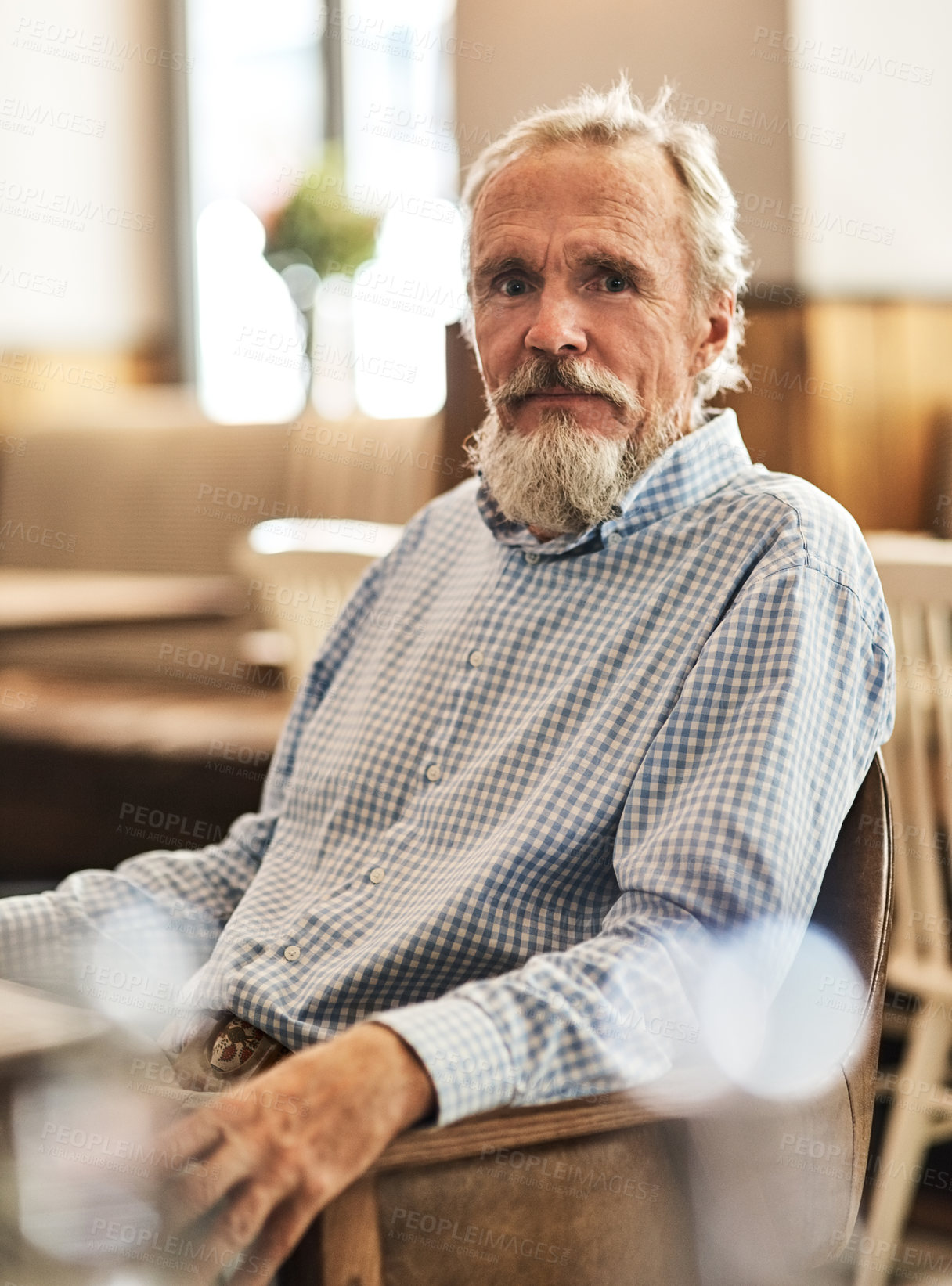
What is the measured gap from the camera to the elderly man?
81cm

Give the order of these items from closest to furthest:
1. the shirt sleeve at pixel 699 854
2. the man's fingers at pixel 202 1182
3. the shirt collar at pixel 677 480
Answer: the man's fingers at pixel 202 1182
the shirt sleeve at pixel 699 854
the shirt collar at pixel 677 480

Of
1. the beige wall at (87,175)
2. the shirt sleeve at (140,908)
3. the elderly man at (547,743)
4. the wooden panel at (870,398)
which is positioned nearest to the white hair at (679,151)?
the elderly man at (547,743)

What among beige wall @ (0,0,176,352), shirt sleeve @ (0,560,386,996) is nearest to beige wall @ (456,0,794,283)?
shirt sleeve @ (0,560,386,996)

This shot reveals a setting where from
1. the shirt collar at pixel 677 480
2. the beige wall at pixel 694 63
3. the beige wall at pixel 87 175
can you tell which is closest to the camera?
the shirt collar at pixel 677 480

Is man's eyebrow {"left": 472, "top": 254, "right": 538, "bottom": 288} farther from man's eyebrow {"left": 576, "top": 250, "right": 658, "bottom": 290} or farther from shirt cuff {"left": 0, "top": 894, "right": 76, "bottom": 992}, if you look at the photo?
shirt cuff {"left": 0, "top": 894, "right": 76, "bottom": 992}

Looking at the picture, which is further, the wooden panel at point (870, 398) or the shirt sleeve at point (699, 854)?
the wooden panel at point (870, 398)

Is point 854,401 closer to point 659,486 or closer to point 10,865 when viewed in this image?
point 659,486

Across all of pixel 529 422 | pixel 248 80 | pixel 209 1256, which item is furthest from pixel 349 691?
pixel 248 80

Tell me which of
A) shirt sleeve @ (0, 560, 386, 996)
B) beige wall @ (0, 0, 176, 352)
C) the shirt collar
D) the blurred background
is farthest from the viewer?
beige wall @ (0, 0, 176, 352)

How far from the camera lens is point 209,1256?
2.30 feet

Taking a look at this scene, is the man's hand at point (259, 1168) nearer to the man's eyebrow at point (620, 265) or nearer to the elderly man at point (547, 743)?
the elderly man at point (547, 743)

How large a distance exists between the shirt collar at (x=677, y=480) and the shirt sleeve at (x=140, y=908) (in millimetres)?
439

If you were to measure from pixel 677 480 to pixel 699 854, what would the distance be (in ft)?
1.24

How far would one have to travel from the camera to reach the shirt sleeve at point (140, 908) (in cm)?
123
